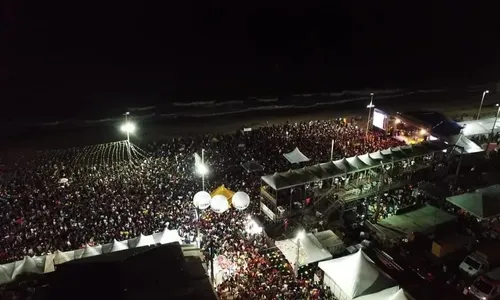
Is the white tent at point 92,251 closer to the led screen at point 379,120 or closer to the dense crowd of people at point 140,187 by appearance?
the dense crowd of people at point 140,187

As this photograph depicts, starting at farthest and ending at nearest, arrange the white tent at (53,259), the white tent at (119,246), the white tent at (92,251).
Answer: the white tent at (119,246), the white tent at (92,251), the white tent at (53,259)

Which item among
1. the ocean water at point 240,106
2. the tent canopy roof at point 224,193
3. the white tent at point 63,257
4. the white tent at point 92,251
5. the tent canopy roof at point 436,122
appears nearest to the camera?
the white tent at point 63,257

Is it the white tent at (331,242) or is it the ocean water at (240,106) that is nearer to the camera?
the white tent at (331,242)

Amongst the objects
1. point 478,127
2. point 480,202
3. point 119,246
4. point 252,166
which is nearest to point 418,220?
point 480,202

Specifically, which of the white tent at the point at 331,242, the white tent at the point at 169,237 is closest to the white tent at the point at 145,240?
the white tent at the point at 169,237

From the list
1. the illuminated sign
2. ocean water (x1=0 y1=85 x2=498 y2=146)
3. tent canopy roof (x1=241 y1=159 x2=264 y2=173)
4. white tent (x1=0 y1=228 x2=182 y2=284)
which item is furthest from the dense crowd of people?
ocean water (x1=0 y1=85 x2=498 y2=146)

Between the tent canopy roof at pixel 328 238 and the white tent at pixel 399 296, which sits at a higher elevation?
the white tent at pixel 399 296

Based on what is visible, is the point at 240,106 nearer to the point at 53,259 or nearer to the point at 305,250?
the point at 305,250
